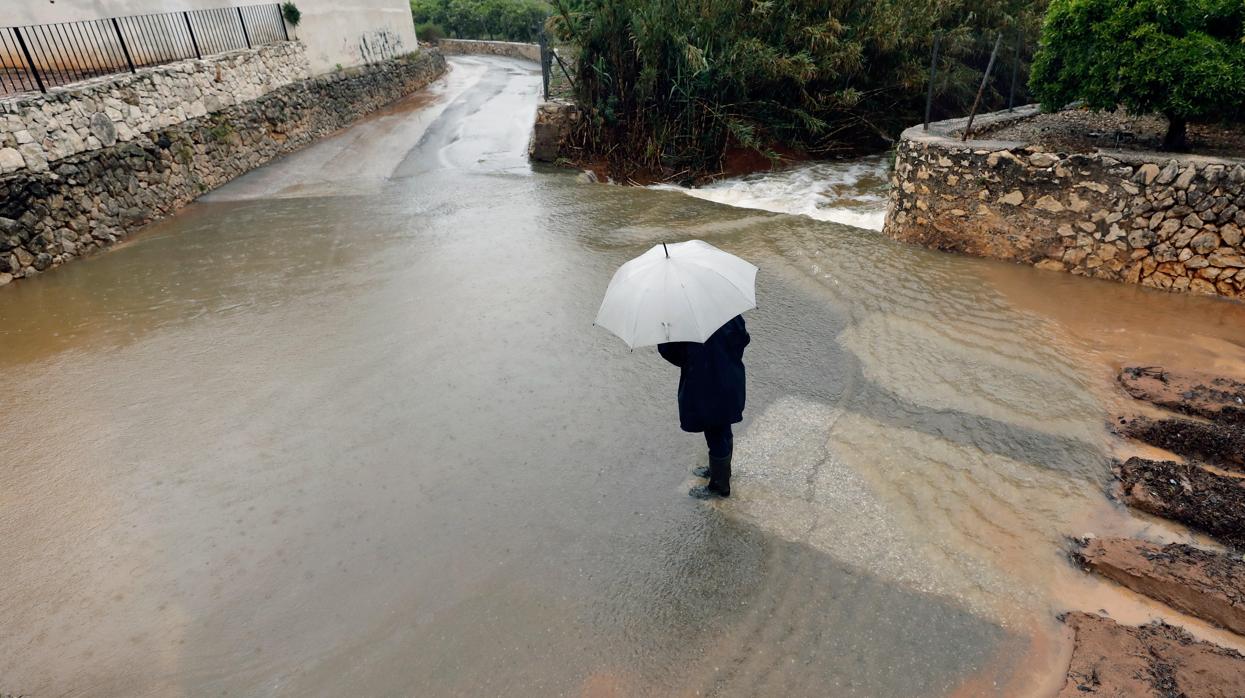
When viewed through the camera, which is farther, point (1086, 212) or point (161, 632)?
point (1086, 212)

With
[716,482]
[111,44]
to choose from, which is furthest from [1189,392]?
[111,44]

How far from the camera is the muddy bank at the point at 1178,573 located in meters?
3.13

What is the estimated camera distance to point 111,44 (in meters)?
11.5

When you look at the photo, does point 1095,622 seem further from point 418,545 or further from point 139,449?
point 139,449

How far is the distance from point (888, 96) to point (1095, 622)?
13658 millimetres

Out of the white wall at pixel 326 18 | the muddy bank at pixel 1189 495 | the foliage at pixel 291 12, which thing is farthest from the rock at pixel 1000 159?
the foliage at pixel 291 12

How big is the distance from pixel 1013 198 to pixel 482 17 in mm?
36990

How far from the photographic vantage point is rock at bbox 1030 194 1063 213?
7.00 m

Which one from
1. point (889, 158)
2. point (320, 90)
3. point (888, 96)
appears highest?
point (320, 90)

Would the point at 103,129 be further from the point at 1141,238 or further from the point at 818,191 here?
the point at 1141,238

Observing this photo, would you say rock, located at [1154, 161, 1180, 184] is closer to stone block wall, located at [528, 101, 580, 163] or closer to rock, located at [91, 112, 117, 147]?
stone block wall, located at [528, 101, 580, 163]

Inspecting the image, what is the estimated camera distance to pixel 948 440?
460cm

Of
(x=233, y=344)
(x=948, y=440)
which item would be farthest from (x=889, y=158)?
(x=233, y=344)

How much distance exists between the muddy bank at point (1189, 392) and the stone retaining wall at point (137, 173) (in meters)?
12.1
